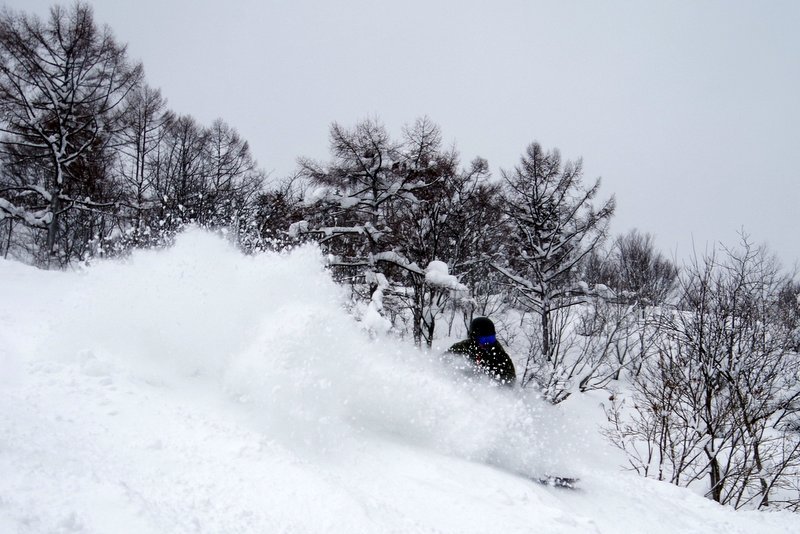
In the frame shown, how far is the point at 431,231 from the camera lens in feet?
59.7

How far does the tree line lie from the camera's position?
933 cm

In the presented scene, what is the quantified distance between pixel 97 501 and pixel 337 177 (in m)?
13.2

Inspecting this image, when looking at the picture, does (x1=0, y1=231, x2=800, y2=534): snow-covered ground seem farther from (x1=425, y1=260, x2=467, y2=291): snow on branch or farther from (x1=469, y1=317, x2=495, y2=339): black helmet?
(x1=425, y1=260, x2=467, y2=291): snow on branch

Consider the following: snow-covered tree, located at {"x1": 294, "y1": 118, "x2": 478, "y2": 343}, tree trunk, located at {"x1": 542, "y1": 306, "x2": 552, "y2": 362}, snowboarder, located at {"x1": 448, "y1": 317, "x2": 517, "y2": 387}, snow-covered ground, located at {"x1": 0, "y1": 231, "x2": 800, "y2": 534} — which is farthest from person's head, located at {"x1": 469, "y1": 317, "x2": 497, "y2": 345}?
tree trunk, located at {"x1": 542, "y1": 306, "x2": 552, "y2": 362}

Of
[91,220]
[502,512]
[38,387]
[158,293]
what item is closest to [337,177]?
[158,293]

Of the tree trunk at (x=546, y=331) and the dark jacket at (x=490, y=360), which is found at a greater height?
the tree trunk at (x=546, y=331)

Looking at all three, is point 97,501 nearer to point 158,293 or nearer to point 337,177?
point 158,293

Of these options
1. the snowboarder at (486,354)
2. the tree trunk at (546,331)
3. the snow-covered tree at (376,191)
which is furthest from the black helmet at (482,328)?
Result: the tree trunk at (546,331)

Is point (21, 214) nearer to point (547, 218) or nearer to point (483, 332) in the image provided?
point (483, 332)

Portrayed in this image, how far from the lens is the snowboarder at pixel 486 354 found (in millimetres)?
6246

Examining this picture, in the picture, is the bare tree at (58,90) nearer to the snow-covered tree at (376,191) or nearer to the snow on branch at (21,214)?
the snow on branch at (21,214)

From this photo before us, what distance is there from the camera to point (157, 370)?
5.00 meters

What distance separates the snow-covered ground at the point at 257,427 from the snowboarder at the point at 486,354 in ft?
1.35

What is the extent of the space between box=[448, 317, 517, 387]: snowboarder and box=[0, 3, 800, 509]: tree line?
3855 millimetres
